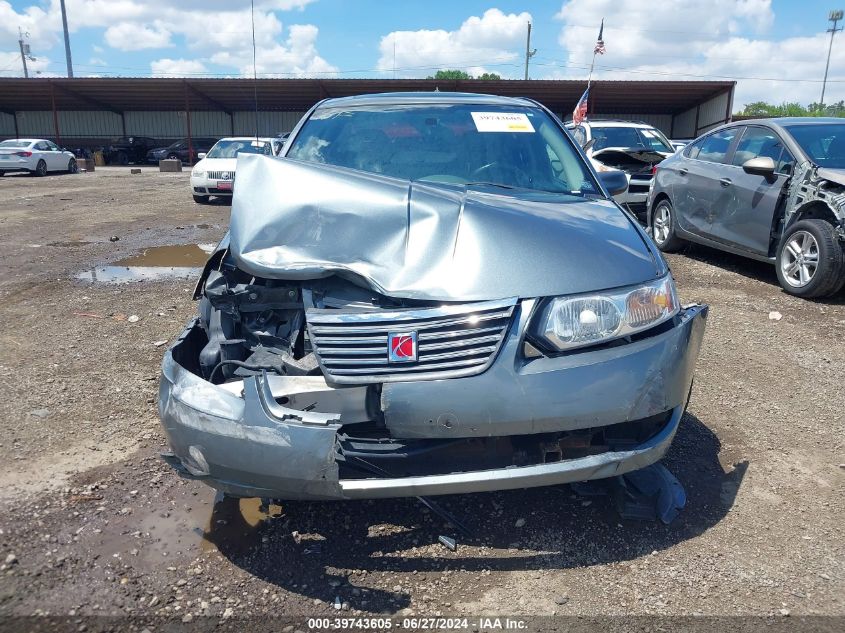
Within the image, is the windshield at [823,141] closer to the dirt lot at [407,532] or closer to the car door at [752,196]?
the car door at [752,196]

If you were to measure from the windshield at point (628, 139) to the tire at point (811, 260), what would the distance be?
5281 millimetres

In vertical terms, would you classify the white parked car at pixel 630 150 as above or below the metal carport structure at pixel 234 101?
below

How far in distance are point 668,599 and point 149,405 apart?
2914 mm

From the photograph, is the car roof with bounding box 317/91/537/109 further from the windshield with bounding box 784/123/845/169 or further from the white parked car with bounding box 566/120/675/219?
the white parked car with bounding box 566/120/675/219

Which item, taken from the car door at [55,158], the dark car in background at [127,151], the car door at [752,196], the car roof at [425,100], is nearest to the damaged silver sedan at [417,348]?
the car roof at [425,100]

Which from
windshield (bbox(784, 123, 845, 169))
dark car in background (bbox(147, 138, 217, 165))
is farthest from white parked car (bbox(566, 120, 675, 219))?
dark car in background (bbox(147, 138, 217, 165))

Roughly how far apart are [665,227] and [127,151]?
33.1 metres

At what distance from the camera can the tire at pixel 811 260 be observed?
5.65 m

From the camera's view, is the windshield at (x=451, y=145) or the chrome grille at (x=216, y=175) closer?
the windshield at (x=451, y=145)

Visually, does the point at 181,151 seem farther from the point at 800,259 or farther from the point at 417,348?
the point at 417,348

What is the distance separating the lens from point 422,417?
2.06 meters

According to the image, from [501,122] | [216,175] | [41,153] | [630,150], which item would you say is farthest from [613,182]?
[41,153]

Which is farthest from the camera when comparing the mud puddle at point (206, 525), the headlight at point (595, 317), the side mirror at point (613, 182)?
the side mirror at point (613, 182)

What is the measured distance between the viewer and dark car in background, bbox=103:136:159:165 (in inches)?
1332
